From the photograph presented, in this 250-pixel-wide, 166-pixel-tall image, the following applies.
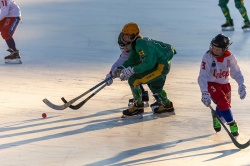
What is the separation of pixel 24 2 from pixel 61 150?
11700mm

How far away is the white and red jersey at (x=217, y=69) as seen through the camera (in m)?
6.89

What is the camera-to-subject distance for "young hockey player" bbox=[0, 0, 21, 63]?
10.6 meters

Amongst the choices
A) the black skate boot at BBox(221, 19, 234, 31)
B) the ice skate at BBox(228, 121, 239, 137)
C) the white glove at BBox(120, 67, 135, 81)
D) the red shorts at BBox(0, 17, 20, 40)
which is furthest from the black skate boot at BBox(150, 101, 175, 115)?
the black skate boot at BBox(221, 19, 234, 31)

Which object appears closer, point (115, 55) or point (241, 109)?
point (241, 109)

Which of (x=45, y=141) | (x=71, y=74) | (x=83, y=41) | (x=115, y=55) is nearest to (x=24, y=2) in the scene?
(x=83, y=41)

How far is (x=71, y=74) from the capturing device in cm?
977

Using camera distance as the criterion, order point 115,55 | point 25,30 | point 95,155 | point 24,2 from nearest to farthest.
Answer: point 95,155 → point 115,55 → point 25,30 → point 24,2

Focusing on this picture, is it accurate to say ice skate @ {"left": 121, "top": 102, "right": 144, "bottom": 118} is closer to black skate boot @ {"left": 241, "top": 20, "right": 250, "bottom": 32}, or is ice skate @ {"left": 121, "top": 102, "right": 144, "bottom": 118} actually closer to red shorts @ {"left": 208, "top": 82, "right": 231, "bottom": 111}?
red shorts @ {"left": 208, "top": 82, "right": 231, "bottom": 111}

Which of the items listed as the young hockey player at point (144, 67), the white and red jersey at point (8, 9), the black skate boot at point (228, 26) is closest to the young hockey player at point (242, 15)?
the black skate boot at point (228, 26)

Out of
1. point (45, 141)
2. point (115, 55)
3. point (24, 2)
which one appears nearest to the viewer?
point (45, 141)

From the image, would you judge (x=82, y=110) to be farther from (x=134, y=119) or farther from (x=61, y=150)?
(x=61, y=150)

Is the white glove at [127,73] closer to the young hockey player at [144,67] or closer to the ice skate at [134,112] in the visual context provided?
the young hockey player at [144,67]

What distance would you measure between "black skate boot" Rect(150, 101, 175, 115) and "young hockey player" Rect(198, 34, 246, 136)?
2.50 ft

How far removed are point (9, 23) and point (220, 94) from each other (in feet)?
14.8
